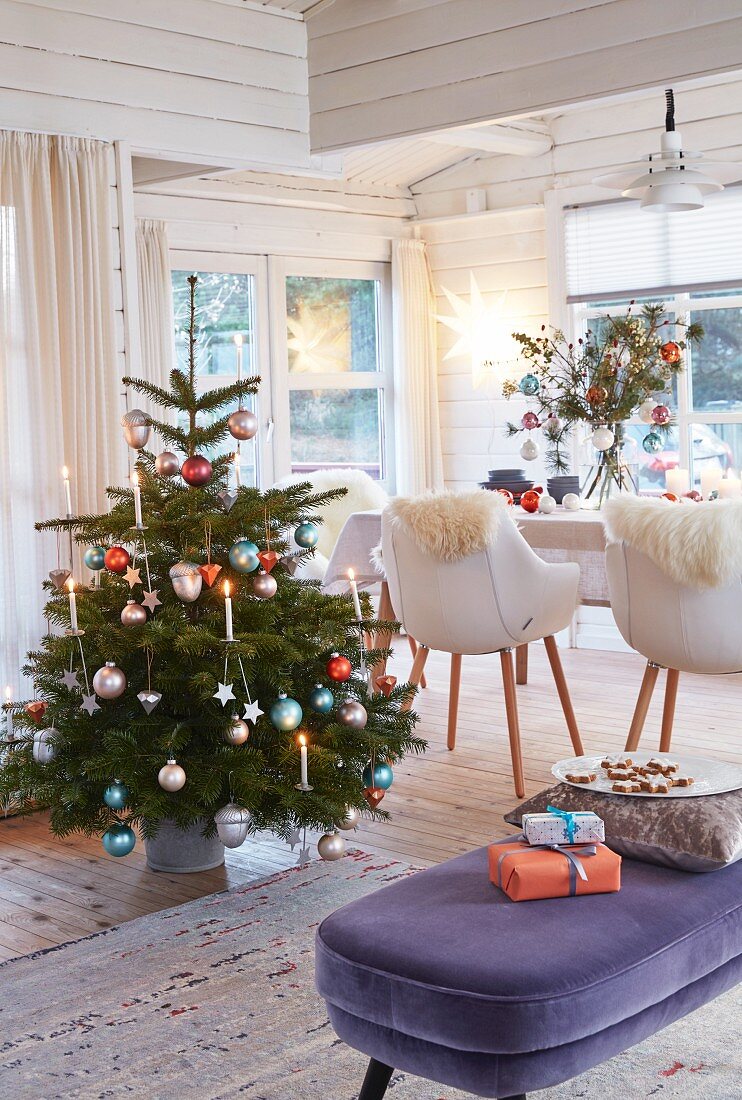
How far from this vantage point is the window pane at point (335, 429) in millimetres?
6754

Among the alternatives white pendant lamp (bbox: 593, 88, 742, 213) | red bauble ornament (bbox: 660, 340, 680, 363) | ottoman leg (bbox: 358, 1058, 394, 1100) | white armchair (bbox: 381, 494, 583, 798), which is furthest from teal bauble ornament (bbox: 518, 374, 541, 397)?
ottoman leg (bbox: 358, 1058, 394, 1100)

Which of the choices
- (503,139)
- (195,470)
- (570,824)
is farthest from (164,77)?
(570,824)

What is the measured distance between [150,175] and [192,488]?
2073 millimetres

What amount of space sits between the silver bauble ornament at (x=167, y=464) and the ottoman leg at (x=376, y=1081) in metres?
1.67

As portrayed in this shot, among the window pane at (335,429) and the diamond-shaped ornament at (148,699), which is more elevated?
the window pane at (335,429)

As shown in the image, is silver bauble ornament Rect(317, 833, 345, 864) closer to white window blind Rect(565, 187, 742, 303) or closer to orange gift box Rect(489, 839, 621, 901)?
orange gift box Rect(489, 839, 621, 901)

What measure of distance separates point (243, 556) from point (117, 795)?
64 cm

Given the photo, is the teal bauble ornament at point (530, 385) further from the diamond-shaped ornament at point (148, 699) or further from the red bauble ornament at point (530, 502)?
the diamond-shaped ornament at point (148, 699)

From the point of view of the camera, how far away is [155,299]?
590 centimetres

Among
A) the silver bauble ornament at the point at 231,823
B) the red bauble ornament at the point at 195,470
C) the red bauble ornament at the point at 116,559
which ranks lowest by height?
the silver bauble ornament at the point at 231,823

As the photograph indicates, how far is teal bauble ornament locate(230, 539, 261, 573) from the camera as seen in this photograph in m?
3.03

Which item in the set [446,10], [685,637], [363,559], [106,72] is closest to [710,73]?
[446,10]

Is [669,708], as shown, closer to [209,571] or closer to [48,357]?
[209,571]

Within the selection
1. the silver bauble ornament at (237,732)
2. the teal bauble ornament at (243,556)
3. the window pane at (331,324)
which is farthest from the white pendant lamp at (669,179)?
the window pane at (331,324)
